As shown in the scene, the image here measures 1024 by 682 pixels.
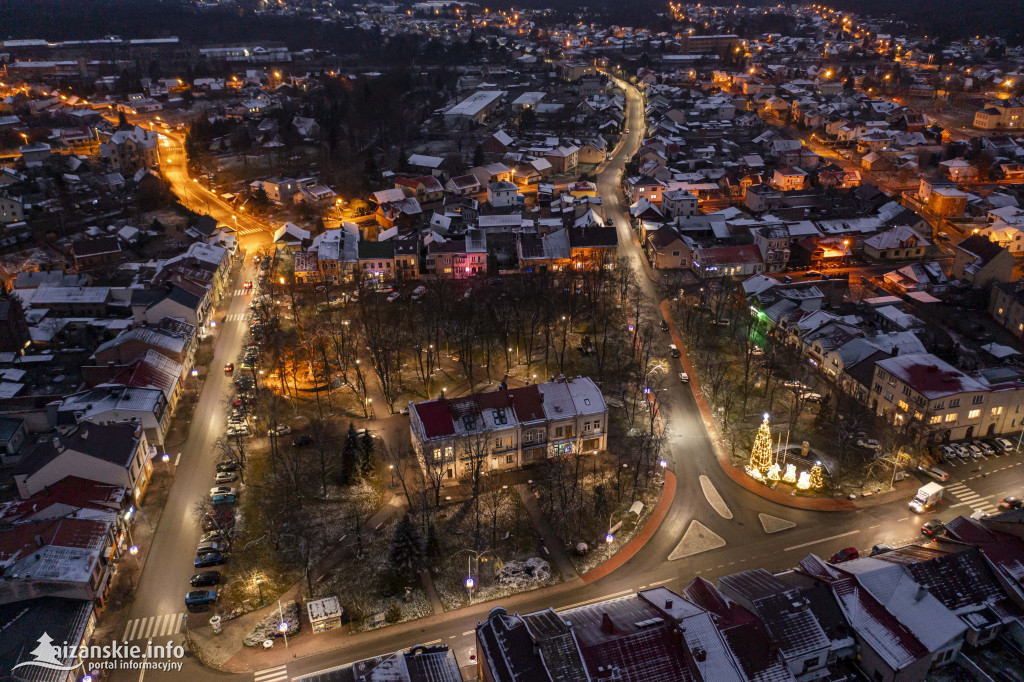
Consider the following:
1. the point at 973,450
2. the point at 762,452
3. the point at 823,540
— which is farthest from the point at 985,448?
the point at 823,540

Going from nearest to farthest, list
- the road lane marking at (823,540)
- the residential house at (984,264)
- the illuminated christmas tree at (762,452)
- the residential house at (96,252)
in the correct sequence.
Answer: the road lane marking at (823,540) < the illuminated christmas tree at (762,452) < the residential house at (984,264) < the residential house at (96,252)

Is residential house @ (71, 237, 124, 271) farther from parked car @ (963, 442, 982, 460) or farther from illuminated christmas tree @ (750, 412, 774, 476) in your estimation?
parked car @ (963, 442, 982, 460)

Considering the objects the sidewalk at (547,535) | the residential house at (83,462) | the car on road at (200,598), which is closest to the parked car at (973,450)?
the sidewalk at (547,535)

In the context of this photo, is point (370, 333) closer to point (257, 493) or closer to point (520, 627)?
point (257, 493)

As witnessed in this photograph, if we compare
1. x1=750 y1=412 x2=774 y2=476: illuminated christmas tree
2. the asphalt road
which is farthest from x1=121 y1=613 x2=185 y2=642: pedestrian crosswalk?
x1=750 y1=412 x2=774 y2=476: illuminated christmas tree

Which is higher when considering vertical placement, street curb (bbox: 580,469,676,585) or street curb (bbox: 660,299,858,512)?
street curb (bbox: 660,299,858,512)

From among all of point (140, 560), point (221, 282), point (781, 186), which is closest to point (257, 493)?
point (140, 560)

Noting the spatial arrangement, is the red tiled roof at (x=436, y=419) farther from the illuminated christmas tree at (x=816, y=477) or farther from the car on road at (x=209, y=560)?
the illuminated christmas tree at (x=816, y=477)
